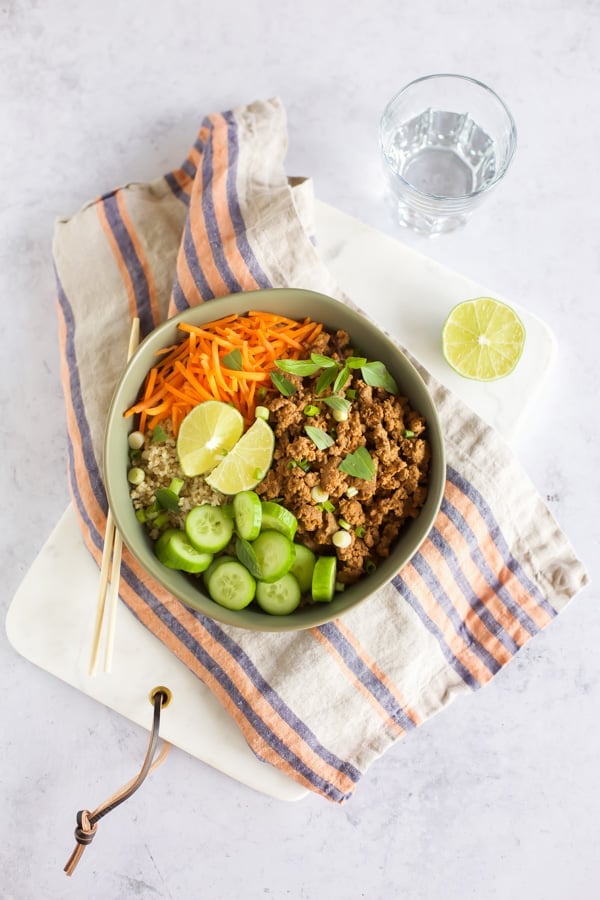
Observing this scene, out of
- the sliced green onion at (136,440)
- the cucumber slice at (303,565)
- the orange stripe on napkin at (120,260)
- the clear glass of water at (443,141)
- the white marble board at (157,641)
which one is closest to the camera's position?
the cucumber slice at (303,565)

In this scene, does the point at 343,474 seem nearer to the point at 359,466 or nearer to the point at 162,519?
the point at 359,466

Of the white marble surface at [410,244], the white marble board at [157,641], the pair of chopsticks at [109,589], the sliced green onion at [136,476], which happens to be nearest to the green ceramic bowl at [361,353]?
the sliced green onion at [136,476]

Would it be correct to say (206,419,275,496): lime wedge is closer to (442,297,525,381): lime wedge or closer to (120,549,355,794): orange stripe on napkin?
(120,549,355,794): orange stripe on napkin

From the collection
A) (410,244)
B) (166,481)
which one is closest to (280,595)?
(166,481)

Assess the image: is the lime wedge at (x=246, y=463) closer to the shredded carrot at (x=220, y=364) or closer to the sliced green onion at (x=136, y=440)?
the shredded carrot at (x=220, y=364)

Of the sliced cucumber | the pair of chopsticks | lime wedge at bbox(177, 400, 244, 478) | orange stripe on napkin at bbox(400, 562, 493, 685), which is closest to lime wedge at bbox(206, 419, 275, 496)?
lime wedge at bbox(177, 400, 244, 478)

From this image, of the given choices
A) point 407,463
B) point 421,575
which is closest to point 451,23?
point 407,463
